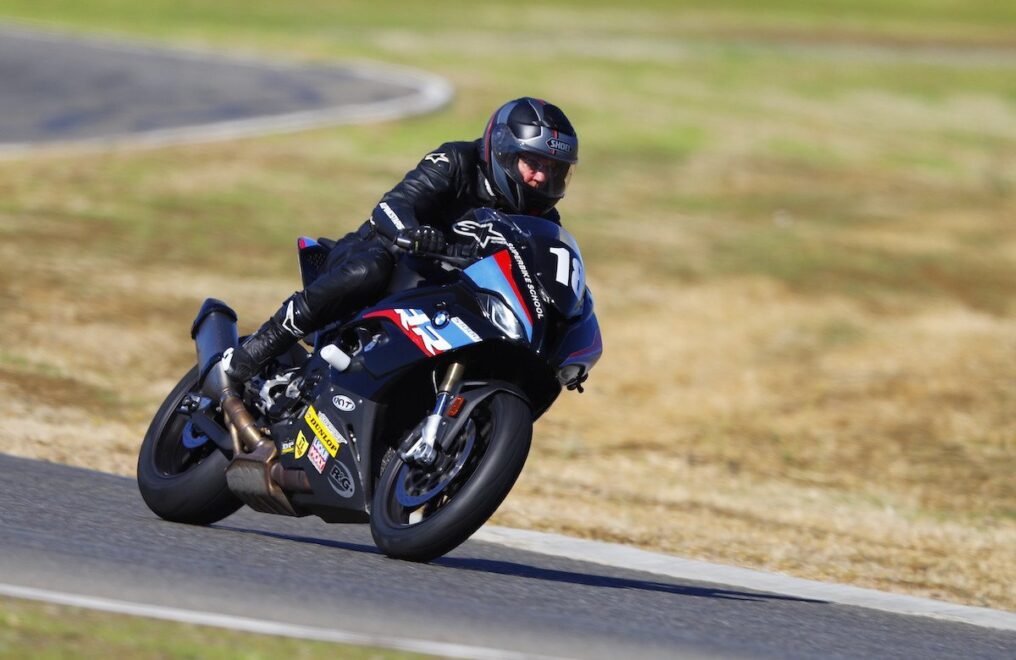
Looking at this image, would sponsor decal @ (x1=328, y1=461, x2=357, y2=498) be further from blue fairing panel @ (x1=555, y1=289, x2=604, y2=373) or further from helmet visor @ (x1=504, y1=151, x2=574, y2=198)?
helmet visor @ (x1=504, y1=151, x2=574, y2=198)

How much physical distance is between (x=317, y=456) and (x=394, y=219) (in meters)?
1.05

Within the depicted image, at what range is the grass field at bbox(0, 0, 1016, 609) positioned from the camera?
10656mm

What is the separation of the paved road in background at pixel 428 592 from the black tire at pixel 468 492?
0.40ft

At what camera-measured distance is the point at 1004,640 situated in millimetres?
6992

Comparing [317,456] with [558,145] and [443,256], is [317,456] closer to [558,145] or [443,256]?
[443,256]

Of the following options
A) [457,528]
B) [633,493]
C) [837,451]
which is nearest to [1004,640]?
[457,528]

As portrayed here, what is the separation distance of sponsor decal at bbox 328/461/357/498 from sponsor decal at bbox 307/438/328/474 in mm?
51

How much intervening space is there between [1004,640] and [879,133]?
80.5 feet

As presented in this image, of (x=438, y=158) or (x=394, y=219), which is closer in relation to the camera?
(x=394, y=219)

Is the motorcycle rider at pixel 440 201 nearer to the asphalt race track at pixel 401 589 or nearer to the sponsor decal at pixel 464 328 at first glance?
the sponsor decal at pixel 464 328

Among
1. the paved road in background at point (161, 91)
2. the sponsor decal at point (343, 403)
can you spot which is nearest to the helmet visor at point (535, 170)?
the sponsor decal at point (343, 403)

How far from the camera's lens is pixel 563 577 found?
7441 millimetres

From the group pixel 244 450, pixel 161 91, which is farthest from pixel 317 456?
pixel 161 91

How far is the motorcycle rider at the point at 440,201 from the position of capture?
23.4 feet
